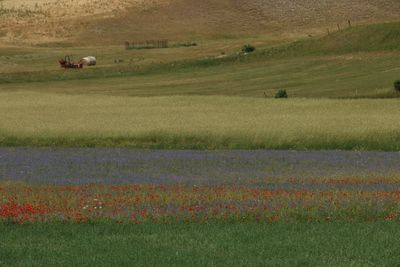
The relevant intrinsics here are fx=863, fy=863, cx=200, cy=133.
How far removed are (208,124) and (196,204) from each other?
19777 millimetres

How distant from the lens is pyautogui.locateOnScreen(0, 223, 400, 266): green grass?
14148mm

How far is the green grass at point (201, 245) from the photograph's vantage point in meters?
14.1

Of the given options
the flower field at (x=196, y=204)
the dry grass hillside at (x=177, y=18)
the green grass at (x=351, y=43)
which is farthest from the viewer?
the dry grass hillside at (x=177, y=18)

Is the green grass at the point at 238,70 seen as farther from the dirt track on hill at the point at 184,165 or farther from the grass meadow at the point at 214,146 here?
the dirt track on hill at the point at 184,165

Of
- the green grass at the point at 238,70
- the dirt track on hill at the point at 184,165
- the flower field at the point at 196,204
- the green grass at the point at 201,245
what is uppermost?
the green grass at the point at 201,245

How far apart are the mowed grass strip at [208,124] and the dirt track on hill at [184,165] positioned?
2.16 metres

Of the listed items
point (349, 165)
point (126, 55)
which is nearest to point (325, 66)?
point (126, 55)

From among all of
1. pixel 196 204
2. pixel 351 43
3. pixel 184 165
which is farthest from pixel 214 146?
pixel 351 43

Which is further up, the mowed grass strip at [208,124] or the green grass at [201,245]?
the green grass at [201,245]

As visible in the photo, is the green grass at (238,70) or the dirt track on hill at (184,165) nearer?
the dirt track on hill at (184,165)

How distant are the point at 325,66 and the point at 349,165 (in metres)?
51.0

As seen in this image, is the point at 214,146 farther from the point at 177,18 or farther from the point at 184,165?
the point at 177,18

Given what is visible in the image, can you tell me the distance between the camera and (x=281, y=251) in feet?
48.4

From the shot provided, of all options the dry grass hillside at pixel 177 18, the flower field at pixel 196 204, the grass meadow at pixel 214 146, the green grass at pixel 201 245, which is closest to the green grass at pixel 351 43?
the grass meadow at pixel 214 146
